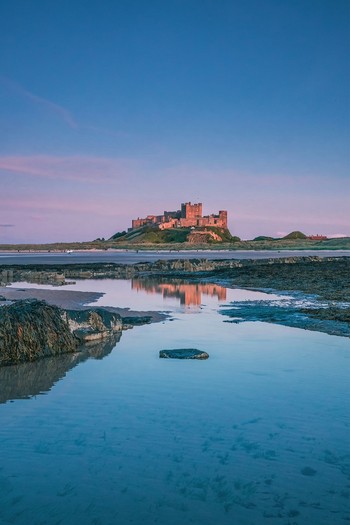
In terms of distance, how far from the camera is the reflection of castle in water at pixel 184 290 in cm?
1734

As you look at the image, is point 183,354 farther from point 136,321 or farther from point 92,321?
point 136,321

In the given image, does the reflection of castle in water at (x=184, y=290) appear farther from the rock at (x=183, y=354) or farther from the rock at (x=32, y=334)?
the rock at (x=183, y=354)

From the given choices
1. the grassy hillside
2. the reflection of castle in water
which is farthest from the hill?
the reflection of castle in water

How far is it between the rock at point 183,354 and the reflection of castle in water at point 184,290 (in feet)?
24.7

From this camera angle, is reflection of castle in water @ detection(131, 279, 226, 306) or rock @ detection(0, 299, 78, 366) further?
reflection of castle in water @ detection(131, 279, 226, 306)

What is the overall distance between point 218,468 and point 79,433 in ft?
4.83

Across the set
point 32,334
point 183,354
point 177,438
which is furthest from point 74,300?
point 177,438

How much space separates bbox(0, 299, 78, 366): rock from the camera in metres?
7.94

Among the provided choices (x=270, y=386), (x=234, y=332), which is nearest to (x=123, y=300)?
(x=234, y=332)

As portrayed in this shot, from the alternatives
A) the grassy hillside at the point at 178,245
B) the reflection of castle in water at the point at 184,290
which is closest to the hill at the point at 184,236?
the grassy hillside at the point at 178,245

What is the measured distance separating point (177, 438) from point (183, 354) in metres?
3.29

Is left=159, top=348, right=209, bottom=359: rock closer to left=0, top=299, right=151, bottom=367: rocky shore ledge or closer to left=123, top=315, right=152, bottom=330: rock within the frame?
left=0, top=299, right=151, bottom=367: rocky shore ledge

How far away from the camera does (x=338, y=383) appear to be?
20.9 feet

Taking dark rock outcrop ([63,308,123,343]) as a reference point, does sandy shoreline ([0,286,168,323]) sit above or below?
below
